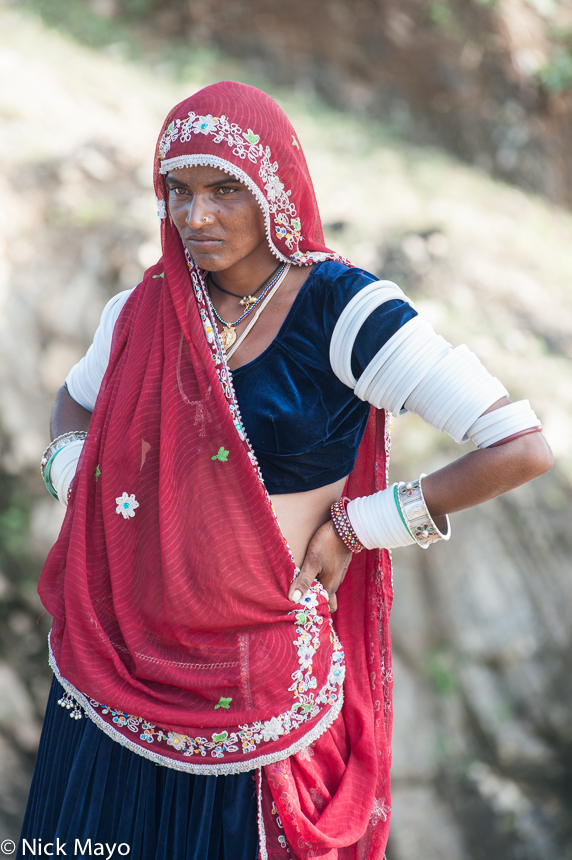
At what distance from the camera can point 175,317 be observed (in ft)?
5.23

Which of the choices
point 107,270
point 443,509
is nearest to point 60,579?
point 443,509

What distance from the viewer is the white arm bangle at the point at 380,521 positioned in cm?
158

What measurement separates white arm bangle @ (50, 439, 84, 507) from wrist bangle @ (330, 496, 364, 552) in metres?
0.65

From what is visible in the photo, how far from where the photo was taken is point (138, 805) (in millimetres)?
1571

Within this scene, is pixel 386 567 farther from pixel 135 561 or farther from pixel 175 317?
pixel 175 317

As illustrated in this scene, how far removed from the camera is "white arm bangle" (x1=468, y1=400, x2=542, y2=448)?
1.45 metres

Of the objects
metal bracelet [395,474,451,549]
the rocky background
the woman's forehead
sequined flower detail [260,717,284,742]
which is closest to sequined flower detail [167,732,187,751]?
sequined flower detail [260,717,284,742]

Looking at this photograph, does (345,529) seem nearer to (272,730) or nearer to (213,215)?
(272,730)

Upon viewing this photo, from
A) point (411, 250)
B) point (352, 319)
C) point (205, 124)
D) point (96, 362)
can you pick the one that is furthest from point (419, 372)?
point (411, 250)

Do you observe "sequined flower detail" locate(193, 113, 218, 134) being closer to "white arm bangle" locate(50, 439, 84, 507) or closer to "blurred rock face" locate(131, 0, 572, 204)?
"white arm bangle" locate(50, 439, 84, 507)

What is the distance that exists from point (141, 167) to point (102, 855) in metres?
4.08

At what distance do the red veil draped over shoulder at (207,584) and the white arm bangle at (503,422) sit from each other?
0.45 meters

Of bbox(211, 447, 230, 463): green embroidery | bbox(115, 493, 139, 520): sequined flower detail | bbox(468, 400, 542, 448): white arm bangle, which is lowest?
bbox(115, 493, 139, 520): sequined flower detail

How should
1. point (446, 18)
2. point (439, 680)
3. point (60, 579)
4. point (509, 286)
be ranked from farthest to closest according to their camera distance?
point (446, 18) → point (509, 286) → point (439, 680) → point (60, 579)
